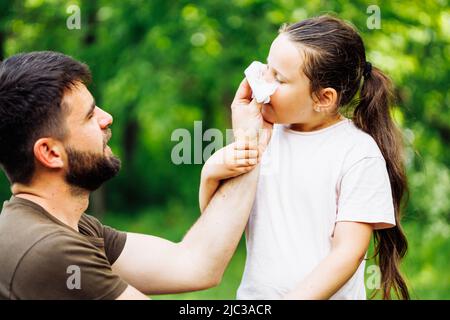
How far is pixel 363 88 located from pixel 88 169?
1090 millimetres

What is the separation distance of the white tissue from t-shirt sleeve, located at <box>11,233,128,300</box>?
811 mm

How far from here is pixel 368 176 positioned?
7.00 ft

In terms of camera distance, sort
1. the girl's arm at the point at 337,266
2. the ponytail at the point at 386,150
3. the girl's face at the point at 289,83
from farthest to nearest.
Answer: the ponytail at the point at 386,150 → the girl's face at the point at 289,83 → the girl's arm at the point at 337,266

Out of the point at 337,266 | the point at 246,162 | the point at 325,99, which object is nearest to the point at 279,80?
the point at 325,99

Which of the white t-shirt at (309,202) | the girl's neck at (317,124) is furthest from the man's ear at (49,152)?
the girl's neck at (317,124)

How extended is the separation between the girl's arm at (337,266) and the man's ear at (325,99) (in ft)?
1.45

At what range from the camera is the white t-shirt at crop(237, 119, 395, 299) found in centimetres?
213

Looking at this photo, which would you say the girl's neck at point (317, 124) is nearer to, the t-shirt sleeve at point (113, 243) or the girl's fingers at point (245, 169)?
the girl's fingers at point (245, 169)

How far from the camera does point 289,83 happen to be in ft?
7.20

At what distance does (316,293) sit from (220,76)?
177 inches

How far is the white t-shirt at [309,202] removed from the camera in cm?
213

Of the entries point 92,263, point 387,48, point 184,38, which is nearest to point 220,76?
point 184,38
